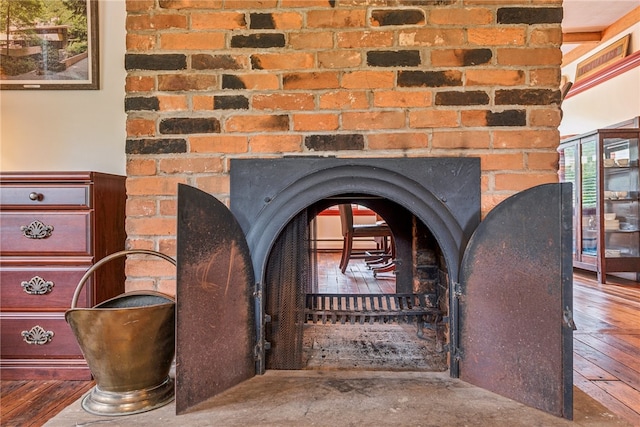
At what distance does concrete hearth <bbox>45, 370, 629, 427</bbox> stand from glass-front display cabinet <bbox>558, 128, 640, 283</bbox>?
10.1 ft

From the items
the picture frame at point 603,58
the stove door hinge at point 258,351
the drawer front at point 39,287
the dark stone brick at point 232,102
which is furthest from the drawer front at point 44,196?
the picture frame at point 603,58

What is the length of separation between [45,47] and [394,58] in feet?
5.59

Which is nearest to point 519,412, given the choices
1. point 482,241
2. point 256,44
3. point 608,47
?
point 482,241

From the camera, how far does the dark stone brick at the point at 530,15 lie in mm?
1332

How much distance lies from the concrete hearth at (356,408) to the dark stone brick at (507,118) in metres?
0.86

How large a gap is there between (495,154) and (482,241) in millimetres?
321

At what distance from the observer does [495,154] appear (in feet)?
4.42

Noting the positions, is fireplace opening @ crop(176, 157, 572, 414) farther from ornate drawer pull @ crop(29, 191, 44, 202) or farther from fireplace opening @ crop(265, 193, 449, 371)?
ornate drawer pull @ crop(29, 191, 44, 202)

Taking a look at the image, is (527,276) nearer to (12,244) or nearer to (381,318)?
(381,318)

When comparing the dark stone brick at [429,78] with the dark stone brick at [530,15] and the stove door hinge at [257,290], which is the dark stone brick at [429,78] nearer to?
the dark stone brick at [530,15]

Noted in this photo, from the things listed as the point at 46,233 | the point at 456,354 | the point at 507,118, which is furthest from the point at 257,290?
the point at 507,118

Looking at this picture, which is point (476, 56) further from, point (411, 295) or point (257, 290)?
point (257, 290)

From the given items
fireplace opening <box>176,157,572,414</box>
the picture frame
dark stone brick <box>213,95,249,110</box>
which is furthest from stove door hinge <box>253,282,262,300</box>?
the picture frame

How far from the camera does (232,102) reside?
4.53ft
